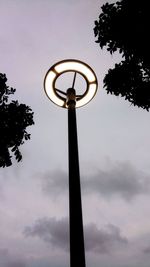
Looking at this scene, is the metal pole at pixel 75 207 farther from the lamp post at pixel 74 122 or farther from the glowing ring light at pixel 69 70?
the glowing ring light at pixel 69 70

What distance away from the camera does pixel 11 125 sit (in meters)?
12.4

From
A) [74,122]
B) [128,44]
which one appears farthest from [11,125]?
[74,122]

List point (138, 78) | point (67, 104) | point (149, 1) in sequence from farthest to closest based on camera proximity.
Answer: point (138, 78), point (149, 1), point (67, 104)

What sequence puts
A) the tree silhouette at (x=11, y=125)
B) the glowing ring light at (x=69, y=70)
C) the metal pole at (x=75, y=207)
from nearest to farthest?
the metal pole at (x=75, y=207)
the glowing ring light at (x=69, y=70)
the tree silhouette at (x=11, y=125)

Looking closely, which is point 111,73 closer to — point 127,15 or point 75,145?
point 127,15

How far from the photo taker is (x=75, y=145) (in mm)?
3854

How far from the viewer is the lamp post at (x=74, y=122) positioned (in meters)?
3.02

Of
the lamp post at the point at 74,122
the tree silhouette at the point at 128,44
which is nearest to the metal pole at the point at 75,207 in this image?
the lamp post at the point at 74,122

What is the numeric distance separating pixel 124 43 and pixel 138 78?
1202mm

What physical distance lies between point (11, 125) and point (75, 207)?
9.58 metres

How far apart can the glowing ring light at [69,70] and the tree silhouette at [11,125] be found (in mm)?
8022

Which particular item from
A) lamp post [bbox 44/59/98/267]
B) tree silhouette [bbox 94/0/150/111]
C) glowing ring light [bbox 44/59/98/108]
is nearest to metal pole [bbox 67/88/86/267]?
lamp post [bbox 44/59/98/267]

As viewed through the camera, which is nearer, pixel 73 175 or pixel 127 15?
pixel 73 175

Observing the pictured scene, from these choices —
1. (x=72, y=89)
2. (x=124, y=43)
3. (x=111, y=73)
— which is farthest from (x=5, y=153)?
(x=72, y=89)
